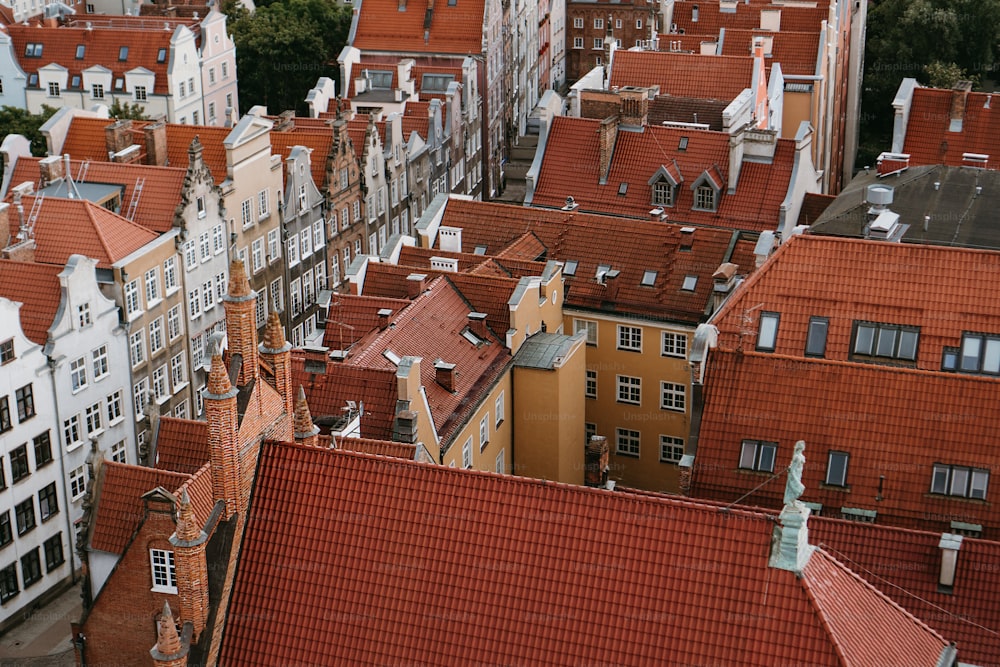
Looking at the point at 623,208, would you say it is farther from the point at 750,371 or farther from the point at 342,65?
the point at 342,65

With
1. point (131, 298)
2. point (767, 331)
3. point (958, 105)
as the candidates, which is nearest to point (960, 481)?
point (767, 331)

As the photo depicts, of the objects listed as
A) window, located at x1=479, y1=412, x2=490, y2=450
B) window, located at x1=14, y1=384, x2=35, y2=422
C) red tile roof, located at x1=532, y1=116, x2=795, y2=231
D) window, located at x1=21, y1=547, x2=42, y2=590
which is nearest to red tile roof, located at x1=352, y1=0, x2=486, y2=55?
red tile roof, located at x1=532, y1=116, x2=795, y2=231

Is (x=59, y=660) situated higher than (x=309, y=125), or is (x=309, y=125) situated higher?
(x=309, y=125)

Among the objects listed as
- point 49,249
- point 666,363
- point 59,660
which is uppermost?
point 49,249

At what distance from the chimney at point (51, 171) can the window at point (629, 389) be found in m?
32.0

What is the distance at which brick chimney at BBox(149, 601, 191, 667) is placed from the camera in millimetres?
35531

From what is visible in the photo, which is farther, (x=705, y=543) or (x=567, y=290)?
(x=567, y=290)

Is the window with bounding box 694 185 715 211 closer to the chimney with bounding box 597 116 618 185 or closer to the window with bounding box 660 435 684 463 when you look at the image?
the chimney with bounding box 597 116 618 185

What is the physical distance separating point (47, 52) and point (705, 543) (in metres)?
97.9

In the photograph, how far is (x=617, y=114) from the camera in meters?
84.0

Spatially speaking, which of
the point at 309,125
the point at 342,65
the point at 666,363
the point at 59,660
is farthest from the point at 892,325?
the point at 342,65

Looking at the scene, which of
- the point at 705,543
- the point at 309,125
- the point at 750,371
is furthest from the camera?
the point at 309,125

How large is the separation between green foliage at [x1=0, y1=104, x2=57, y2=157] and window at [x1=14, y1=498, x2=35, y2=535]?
39.4m

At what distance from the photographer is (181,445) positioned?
163 feet
